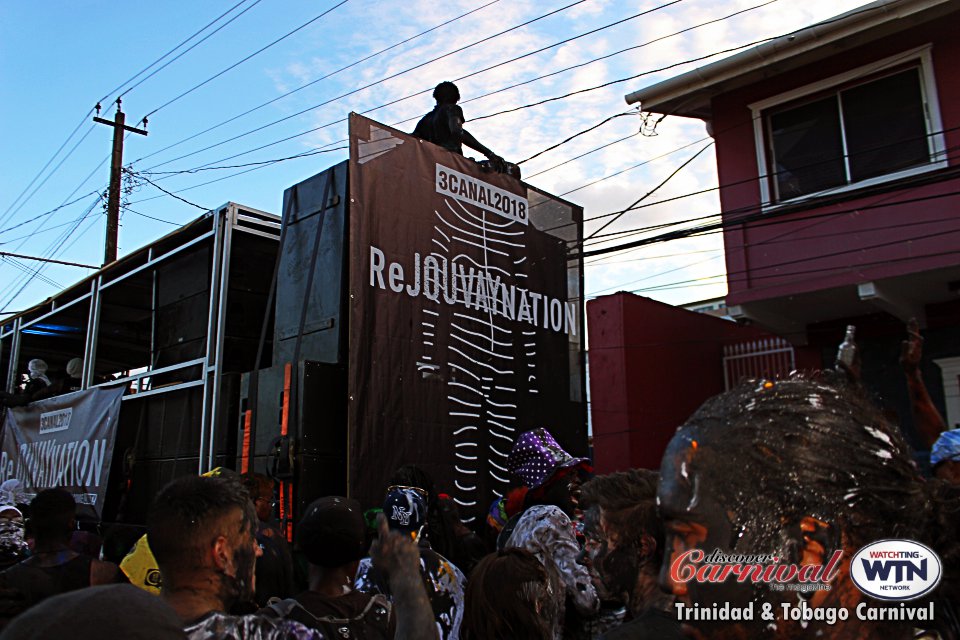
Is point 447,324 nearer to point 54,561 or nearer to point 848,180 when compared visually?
point 54,561

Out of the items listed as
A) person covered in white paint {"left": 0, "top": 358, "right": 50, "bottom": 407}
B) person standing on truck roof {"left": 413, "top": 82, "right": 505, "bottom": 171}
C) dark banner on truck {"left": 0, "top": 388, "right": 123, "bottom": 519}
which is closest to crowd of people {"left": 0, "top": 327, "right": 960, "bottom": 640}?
dark banner on truck {"left": 0, "top": 388, "right": 123, "bottom": 519}

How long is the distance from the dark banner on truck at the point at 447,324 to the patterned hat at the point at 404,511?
2.30m

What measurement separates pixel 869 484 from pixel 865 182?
8806 millimetres

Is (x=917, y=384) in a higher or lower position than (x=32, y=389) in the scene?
lower

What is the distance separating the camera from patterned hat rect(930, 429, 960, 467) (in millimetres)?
2848

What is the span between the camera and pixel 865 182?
869 centimetres

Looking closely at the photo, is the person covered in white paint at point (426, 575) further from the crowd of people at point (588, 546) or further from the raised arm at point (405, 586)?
the raised arm at point (405, 586)

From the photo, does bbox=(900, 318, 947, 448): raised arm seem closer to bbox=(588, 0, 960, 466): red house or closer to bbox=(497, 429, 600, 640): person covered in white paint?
bbox=(497, 429, 600, 640): person covered in white paint

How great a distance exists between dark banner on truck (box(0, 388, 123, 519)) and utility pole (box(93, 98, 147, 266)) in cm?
661

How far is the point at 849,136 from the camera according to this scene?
29.4ft

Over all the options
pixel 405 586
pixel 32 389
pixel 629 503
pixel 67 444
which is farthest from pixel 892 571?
pixel 32 389

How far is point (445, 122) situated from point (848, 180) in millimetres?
5094

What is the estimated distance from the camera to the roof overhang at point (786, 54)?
8117mm

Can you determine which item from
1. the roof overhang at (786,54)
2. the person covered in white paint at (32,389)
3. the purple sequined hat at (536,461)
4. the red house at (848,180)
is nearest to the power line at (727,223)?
the red house at (848,180)
